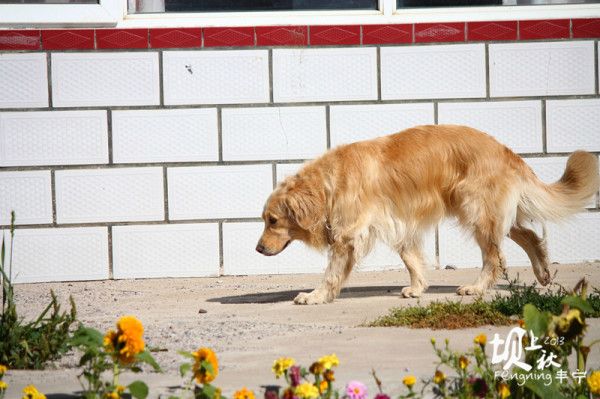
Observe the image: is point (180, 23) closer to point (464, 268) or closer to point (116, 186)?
point (116, 186)

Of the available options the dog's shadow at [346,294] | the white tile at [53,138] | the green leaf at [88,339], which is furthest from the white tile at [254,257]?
the green leaf at [88,339]

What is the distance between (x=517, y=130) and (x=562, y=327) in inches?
215

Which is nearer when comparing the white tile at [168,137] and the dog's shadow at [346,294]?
the dog's shadow at [346,294]

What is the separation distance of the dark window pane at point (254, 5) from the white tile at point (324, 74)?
374 millimetres

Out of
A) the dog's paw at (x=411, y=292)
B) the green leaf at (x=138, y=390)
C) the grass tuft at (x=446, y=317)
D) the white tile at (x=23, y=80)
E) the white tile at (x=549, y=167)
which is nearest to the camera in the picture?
the green leaf at (x=138, y=390)

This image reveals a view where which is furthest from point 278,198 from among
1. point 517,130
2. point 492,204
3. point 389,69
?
point 517,130

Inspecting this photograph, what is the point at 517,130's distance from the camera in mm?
8445

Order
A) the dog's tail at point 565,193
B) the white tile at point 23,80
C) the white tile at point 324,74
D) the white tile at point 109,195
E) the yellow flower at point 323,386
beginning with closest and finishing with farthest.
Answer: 1. the yellow flower at point 323,386
2. the dog's tail at point 565,193
3. the white tile at point 23,80
4. the white tile at point 109,195
5. the white tile at point 324,74

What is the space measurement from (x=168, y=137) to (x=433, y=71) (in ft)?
7.38

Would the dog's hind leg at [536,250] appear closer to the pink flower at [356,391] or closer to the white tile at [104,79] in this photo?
the white tile at [104,79]

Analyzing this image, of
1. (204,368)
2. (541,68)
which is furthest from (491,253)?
(204,368)

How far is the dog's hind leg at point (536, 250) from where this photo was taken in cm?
702

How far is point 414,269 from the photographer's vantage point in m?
7.01

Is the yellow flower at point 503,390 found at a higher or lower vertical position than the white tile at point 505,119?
lower
